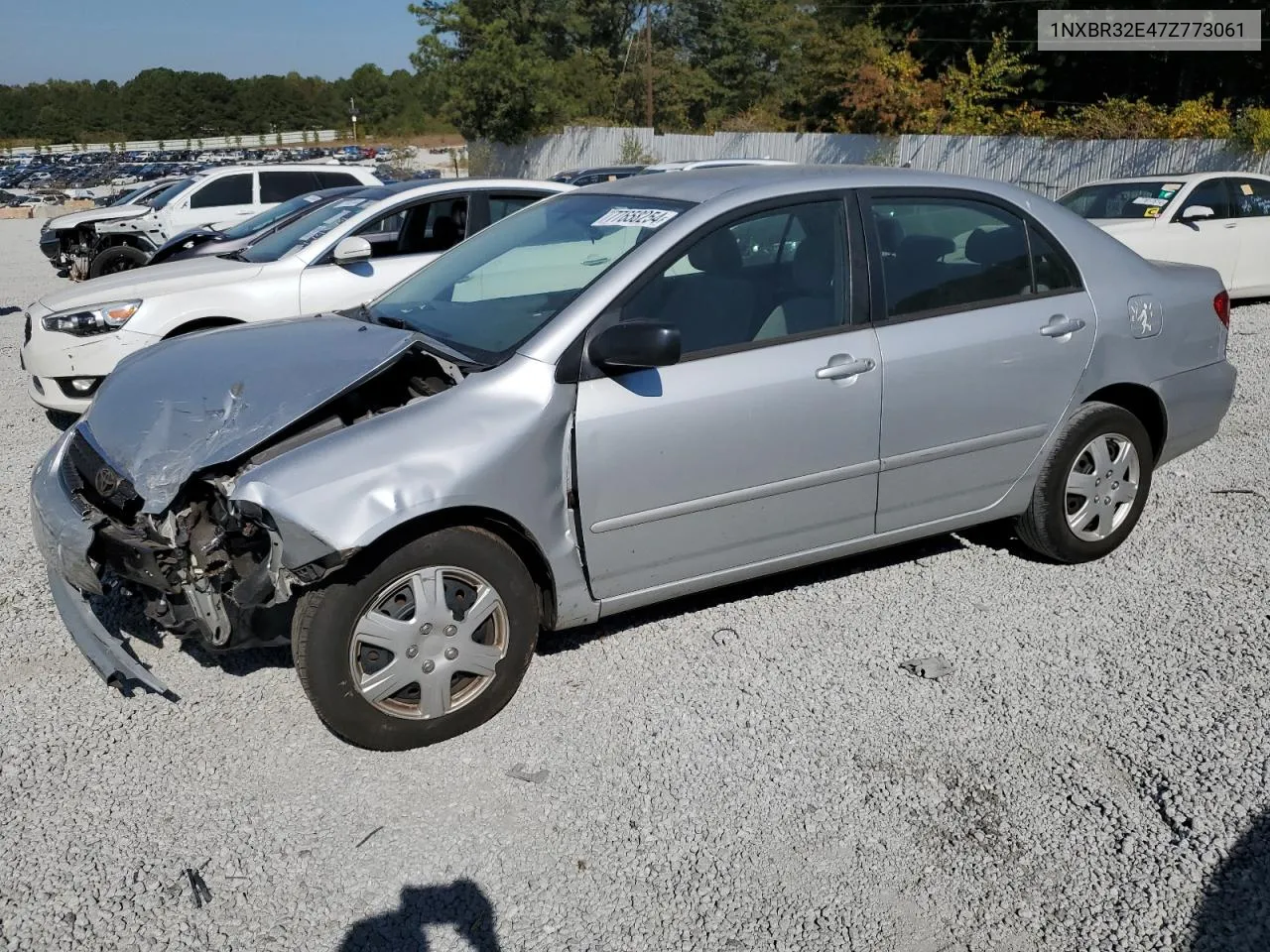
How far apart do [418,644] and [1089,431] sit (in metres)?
2.89

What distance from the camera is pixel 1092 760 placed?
328 cm

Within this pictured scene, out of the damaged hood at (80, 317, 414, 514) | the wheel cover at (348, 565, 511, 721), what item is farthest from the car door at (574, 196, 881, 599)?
the damaged hood at (80, 317, 414, 514)

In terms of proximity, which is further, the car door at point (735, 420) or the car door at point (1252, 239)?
the car door at point (1252, 239)

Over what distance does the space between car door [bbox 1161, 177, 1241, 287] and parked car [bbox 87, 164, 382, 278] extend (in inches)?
403

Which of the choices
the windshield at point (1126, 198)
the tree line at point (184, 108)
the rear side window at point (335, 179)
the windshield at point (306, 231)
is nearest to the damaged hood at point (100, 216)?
the rear side window at point (335, 179)

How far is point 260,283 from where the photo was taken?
700 centimetres

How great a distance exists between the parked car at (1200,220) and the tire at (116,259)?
12.4m

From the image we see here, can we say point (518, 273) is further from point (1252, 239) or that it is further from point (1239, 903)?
point (1252, 239)

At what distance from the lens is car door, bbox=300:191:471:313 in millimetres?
7129

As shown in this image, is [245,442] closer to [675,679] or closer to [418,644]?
[418,644]

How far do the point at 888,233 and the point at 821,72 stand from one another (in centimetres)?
3307

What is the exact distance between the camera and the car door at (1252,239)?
11141 mm

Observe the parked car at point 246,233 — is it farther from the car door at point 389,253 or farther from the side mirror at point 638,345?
the side mirror at point 638,345

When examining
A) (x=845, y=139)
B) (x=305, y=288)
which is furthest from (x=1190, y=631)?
(x=845, y=139)
